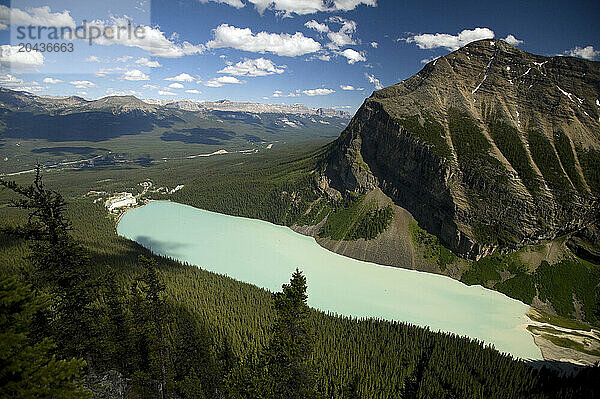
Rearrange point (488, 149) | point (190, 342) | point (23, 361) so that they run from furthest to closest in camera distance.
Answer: point (488, 149) < point (190, 342) < point (23, 361)

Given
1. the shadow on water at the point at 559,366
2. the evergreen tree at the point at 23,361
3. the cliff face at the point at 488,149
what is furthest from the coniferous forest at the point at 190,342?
the cliff face at the point at 488,149

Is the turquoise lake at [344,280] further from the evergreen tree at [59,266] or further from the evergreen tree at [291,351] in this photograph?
the evergreen tree at [59,266]

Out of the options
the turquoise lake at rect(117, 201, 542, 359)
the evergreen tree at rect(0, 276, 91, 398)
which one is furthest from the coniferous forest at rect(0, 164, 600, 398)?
the turquoise lake at rect(117, 201, 542, 359)

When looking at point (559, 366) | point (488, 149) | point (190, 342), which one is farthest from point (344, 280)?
point (488, 149)

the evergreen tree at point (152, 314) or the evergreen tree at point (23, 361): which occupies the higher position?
the evergreen tree at point (23, 361)

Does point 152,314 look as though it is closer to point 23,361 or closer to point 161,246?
point 23,361

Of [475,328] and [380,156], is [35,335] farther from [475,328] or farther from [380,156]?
[380,156]

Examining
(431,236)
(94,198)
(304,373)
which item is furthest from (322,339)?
(94,198)
